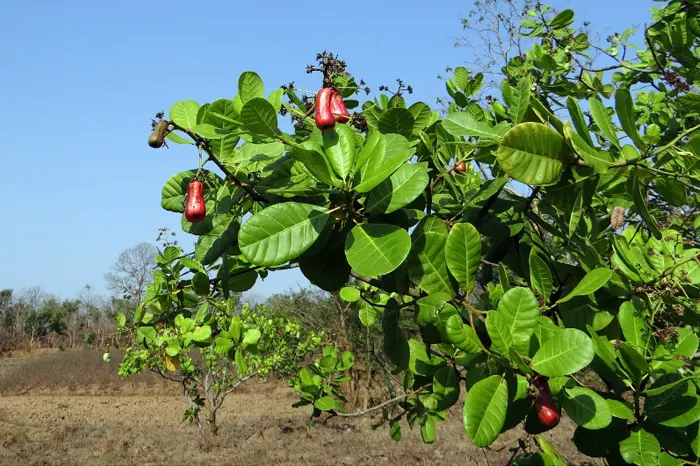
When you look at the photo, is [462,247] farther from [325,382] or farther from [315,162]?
[325,382]

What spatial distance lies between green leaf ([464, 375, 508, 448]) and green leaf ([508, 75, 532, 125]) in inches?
16.7

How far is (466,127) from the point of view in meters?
0.98

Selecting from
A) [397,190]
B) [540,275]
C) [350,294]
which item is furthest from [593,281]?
[350,294]

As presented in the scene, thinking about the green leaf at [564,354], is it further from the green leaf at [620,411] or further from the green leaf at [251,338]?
the green leaf at [251,338]

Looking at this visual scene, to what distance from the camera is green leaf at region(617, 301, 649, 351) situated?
104cm

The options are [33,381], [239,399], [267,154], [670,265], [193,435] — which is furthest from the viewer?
[33,381]

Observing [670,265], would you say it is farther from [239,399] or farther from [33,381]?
[33,381]

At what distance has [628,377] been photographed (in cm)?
99

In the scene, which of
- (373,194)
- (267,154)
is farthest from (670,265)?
(267,154)

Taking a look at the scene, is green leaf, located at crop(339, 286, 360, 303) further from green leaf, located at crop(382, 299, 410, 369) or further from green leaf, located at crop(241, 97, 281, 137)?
green leaf, located at crop(241, 97, 281, 137)

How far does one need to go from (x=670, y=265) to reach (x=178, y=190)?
107 cm

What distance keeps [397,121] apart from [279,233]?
39cm

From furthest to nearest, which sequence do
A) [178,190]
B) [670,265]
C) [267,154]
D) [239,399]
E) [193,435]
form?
[239,399] → [193,435] → [670,265] → [178,190] → [267,154]

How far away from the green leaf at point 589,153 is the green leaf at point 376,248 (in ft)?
0.87
